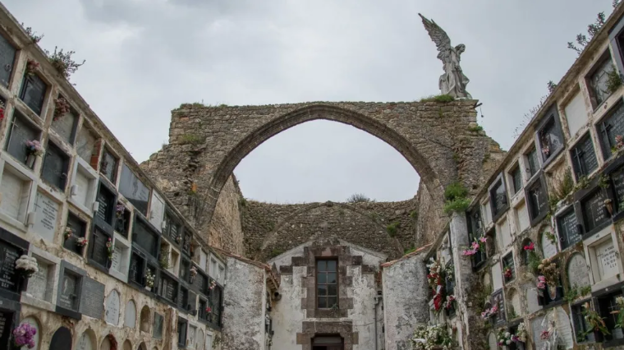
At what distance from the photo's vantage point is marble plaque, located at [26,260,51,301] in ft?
17.5

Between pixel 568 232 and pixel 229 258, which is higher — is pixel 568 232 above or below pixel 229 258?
below

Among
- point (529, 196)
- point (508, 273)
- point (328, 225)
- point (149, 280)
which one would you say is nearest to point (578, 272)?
point (529, 196)

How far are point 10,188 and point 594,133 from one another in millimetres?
5535

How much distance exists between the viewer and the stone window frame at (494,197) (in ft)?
26.0

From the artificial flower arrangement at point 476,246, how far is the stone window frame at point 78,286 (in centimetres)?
617

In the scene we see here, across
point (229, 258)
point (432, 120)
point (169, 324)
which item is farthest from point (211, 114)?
point (169, 324)

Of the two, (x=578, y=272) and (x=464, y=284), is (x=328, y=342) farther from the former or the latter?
(x=578, y=272)

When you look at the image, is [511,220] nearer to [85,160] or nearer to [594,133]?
[594,133]

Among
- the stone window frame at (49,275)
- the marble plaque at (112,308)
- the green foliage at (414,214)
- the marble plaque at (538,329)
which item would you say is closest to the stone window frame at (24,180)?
the stone window frame at (49,275)

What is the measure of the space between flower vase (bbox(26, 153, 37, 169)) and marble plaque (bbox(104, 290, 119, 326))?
230 centimetres

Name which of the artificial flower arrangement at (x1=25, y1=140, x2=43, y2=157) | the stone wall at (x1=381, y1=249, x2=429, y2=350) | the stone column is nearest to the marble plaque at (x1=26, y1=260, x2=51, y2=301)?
the artificial flower arrangement at (x1=25, y1=140, x2=43, y2=157)

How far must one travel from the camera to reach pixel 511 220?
7.65m

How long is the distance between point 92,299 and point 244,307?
7.04 metres

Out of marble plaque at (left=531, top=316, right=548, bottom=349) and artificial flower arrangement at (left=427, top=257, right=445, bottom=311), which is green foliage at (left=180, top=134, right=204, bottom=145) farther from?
marble plaque at (left=531, top=316, right=548, bottom=349)
